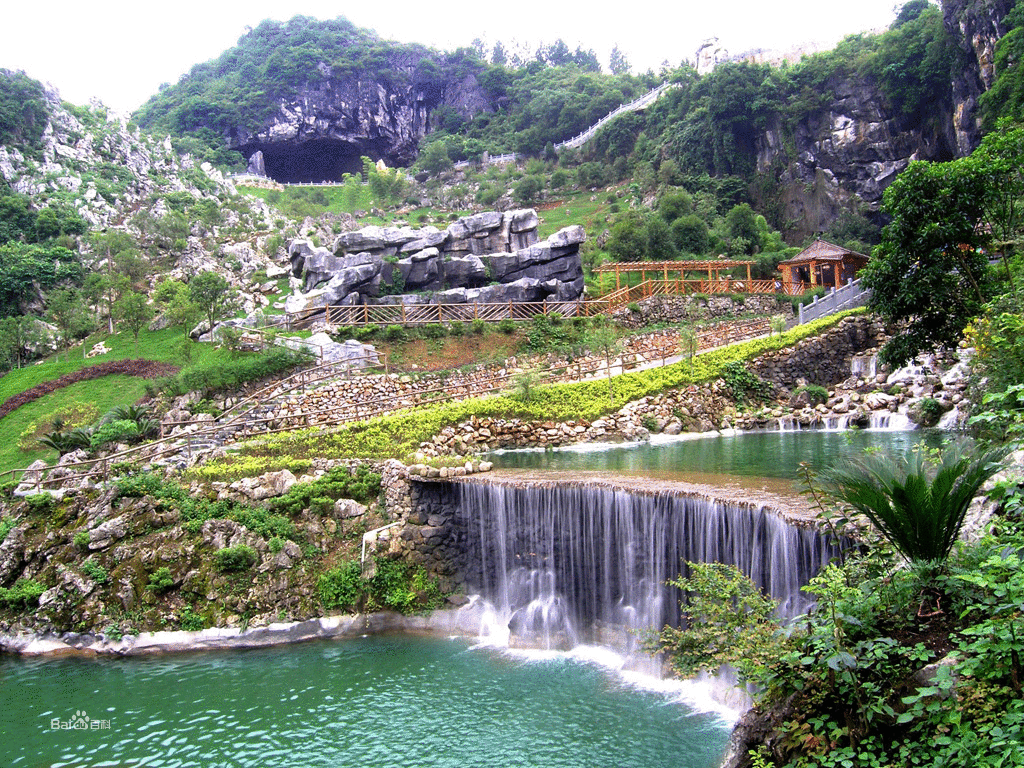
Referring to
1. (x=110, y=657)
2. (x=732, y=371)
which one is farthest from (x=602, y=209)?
(x=110, y=657)

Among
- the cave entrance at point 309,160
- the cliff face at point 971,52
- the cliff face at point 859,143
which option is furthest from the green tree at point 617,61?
the cliff face at point 971,52

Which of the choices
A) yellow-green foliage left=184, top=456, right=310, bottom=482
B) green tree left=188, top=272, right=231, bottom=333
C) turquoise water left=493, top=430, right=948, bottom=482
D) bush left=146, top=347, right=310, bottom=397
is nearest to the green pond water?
turquoise water left=493, top=430, right=948, bottom=482

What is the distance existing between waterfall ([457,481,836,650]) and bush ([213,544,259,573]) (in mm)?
4439

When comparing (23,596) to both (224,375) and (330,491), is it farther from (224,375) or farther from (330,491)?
(224,375)

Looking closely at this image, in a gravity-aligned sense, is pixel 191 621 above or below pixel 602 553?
below

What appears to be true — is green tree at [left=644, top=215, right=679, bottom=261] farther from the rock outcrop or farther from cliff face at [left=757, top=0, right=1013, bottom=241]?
cliff face at [left=757, top=0, right=1013, bottom=241]

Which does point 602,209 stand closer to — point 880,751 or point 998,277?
point 998,277

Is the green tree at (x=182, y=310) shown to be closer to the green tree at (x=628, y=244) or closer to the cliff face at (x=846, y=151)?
the green tree at (x=628, y=244)

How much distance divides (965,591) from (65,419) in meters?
30.0

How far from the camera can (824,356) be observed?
2862 cm

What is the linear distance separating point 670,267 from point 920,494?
3487cm

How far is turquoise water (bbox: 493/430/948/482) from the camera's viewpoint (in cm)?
1602

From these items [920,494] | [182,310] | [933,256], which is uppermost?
[182,310]

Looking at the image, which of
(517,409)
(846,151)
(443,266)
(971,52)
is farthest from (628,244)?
(517,409)
